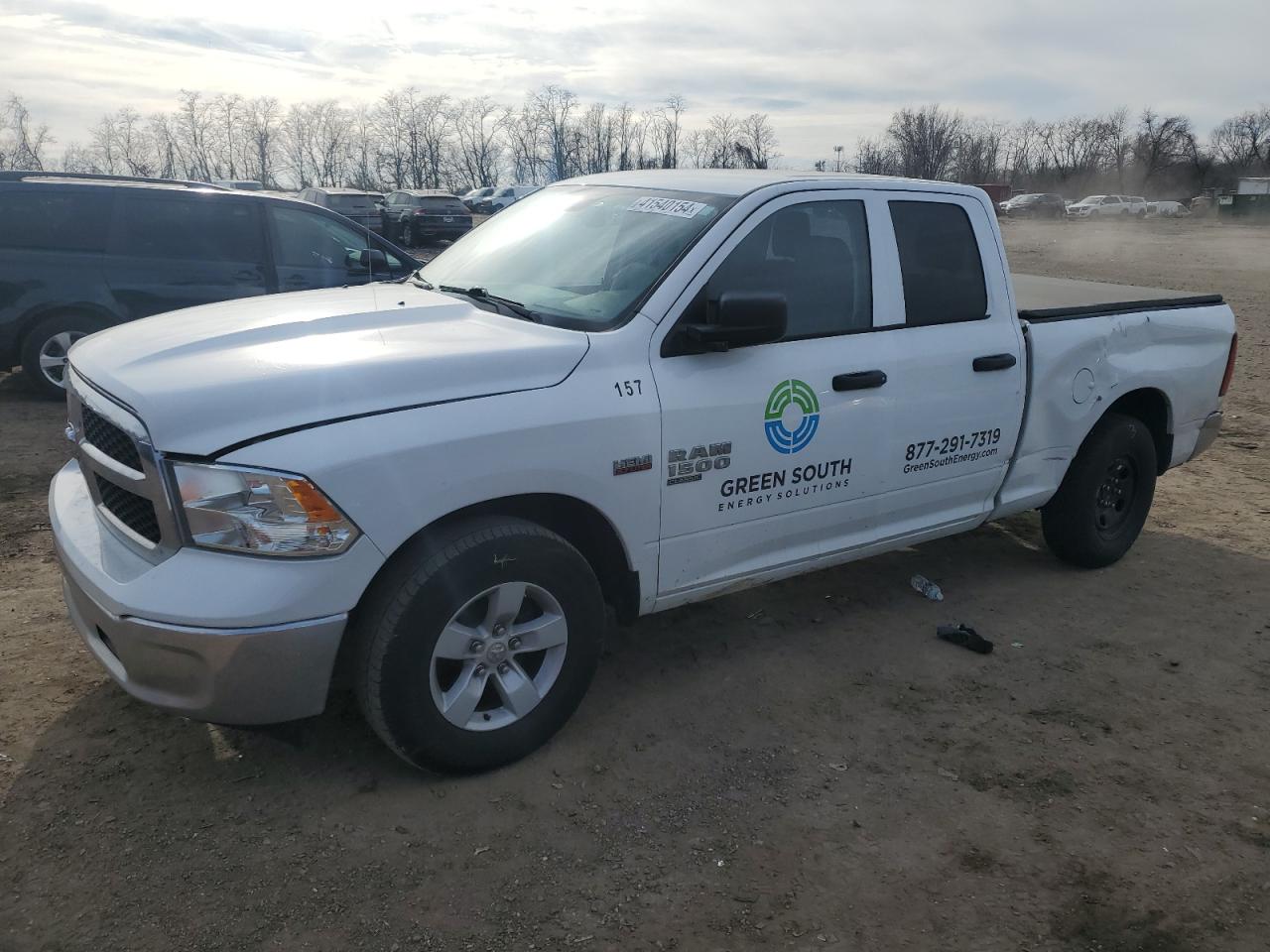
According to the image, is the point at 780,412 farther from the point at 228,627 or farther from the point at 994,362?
the point at 228,627

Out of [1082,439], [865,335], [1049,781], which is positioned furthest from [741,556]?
[1082,439]

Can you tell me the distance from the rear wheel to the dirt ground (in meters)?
3.82

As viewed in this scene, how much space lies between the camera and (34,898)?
262 cm

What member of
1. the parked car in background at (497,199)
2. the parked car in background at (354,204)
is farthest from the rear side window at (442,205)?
the parked car in background at (497,199)

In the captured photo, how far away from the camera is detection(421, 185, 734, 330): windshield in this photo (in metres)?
3.54

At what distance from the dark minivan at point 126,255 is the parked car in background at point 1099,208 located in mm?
60396

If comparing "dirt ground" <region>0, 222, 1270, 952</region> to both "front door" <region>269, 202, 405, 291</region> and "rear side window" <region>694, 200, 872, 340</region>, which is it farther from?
"front door" <region>269, 202, 405, 291</region>

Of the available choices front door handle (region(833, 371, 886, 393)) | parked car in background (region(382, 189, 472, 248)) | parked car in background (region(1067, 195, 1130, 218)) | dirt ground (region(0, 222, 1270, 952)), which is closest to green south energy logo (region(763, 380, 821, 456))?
front door handle (region(833, 371, 886, 393))

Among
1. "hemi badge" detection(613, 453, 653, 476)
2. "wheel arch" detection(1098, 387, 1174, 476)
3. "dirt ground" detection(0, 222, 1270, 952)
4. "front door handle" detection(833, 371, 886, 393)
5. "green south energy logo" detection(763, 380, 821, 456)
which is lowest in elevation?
"dirt ground" detection(0, 222, 1270, 952)

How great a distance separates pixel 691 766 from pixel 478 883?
0.89 metres

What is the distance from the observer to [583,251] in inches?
152

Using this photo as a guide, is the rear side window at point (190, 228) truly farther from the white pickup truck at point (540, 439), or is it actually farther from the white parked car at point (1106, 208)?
the white parked car at point (1106, 208)

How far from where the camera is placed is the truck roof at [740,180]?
391cm

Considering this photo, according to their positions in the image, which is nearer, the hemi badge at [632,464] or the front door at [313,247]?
the hemi badge at [632,464]
